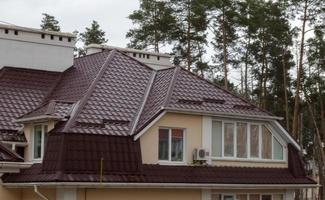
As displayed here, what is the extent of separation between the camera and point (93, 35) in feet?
151

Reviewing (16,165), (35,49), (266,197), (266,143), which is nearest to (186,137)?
(266,143)

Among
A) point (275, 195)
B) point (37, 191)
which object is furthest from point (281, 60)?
point (37, 191)

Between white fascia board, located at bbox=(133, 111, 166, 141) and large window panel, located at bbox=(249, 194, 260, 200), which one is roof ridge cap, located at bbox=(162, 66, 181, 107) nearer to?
white fascia board, located at bbox=(133, 111, 166, 141)

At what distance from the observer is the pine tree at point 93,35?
45656 mm

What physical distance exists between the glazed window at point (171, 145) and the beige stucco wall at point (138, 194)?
0.96 m

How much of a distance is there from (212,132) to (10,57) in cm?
729

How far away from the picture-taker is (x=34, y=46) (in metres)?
22.8

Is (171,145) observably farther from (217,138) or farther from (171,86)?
(171,86)

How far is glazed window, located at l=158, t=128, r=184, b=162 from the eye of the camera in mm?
A: 19203

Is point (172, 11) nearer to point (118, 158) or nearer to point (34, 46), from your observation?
point (34, 46)

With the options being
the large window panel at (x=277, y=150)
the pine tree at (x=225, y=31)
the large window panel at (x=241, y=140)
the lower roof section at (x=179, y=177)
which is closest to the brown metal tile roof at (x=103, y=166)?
the lower roof section at (x=179, y=177)

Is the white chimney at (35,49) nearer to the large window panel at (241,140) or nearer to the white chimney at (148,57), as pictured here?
the white chimney at (148,57)

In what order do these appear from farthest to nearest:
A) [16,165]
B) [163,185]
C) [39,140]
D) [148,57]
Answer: [148,57]
[39,140]
[163,185]
[16,165]

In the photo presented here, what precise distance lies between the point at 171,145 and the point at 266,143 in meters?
3.77
